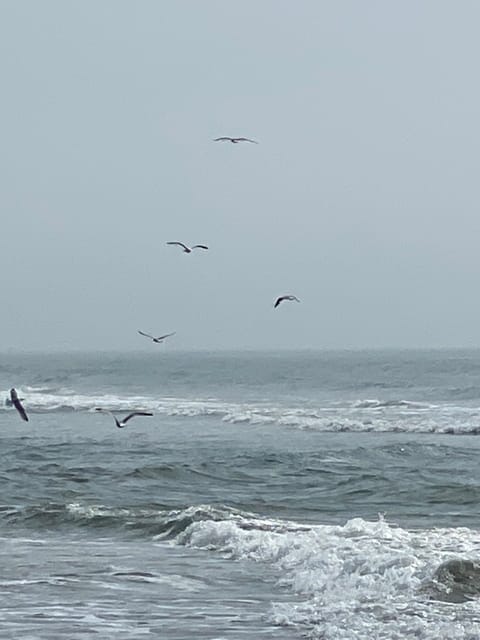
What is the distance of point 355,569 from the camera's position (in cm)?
1378

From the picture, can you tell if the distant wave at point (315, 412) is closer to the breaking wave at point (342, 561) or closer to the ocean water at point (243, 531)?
the ocean water at point (243, 531)

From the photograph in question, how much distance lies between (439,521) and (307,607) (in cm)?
635

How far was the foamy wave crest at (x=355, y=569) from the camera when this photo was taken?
11344mm

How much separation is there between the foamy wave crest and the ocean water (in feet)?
0.10

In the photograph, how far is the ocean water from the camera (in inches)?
463

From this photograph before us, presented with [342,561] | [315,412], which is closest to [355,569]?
[342,561]

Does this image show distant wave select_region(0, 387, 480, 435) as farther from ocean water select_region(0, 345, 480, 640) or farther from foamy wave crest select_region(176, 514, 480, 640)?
foamy wave crest select_region(176, 514, 480, 640)

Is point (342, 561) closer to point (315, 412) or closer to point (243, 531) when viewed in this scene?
point (243, 531)

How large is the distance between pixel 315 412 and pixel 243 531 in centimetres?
3017

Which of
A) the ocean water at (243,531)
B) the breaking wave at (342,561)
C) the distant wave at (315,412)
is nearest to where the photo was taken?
the breaking wave at (342,561)

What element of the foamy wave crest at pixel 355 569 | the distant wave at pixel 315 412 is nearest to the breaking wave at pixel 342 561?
the foamy wave crest at pixel 355 569

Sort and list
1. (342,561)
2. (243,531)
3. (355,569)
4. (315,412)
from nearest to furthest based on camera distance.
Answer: (355,569)
(342,561)
(243,531)
(315,412)

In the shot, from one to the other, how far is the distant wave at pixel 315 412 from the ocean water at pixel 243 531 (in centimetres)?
31

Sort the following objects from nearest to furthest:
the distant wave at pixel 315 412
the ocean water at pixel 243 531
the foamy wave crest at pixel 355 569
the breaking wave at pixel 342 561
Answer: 1. the foamy wave crest at pixel 355 569
2. the breaking wave at pixel 342 561
3. the ocean water at pixel 243 531
4. the distant wave at pixel 315 412
